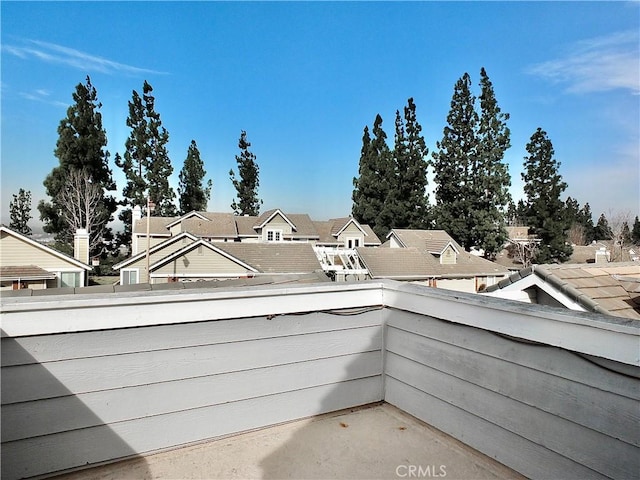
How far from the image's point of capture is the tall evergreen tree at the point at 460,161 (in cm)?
2777

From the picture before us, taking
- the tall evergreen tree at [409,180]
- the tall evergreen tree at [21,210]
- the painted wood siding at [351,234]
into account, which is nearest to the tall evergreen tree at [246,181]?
the painted wood siding at [351,234]

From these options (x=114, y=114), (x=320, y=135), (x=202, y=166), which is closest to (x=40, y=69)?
(x=114, y=114)

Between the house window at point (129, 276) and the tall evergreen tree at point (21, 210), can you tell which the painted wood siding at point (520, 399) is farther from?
the tall evergreen tree at point (21, 210)

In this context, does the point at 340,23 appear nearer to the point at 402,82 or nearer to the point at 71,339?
the point at 71,339

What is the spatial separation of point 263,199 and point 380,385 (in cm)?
3671

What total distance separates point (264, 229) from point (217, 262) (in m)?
12.6

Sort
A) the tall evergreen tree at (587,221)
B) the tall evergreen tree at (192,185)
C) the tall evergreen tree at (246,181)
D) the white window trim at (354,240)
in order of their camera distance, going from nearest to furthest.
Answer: the white window trim at (354,240) → the tall evergreen tree at (192,185) → the tall evergreen tree at (246,181) → the tall evergreen tree at (587,221)

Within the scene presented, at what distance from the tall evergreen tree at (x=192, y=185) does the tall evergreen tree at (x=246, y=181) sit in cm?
325

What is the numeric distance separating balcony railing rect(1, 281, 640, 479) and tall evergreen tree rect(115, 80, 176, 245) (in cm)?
2912

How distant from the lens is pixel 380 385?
2.23 metres

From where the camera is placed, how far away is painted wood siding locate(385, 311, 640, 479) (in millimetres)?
1233

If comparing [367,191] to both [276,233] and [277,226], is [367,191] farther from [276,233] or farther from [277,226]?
[276,233]

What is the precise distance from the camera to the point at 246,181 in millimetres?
37188

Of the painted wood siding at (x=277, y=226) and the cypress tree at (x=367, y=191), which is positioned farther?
the cypress tree at (x=367, y=191)
